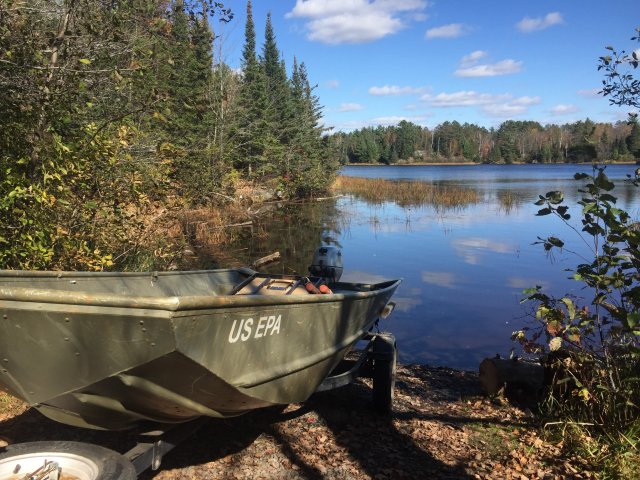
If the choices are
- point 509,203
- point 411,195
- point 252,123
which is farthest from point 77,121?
point 411,195

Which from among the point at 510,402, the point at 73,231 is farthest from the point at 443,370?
the point at 73,231

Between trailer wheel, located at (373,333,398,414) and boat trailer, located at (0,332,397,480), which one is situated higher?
boat trailer, located at (0,332,397,480)

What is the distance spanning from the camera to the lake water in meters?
9.20

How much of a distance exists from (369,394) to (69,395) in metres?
3.67

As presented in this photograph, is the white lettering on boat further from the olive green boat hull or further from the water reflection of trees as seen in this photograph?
the water reflection of trees

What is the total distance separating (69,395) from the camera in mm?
2770

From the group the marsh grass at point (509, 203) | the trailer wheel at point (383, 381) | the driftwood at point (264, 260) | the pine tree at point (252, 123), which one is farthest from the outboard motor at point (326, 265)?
the marsh grass at point (509, 203)

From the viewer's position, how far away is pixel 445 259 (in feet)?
52.2

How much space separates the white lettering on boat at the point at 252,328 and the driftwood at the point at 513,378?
3.37 metres

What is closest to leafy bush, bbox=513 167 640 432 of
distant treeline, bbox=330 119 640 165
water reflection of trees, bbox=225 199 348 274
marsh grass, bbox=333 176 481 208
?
water reflection of trees, bbox=225 199 348 274

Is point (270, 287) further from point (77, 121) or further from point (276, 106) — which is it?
point (276, 106)

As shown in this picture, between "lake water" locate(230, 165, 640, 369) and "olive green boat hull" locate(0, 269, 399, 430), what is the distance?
4520 mm

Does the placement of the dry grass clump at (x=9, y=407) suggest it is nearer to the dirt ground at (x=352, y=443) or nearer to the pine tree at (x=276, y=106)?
the dirt ground at (x=352, y=443)

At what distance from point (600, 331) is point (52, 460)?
4.48 m
